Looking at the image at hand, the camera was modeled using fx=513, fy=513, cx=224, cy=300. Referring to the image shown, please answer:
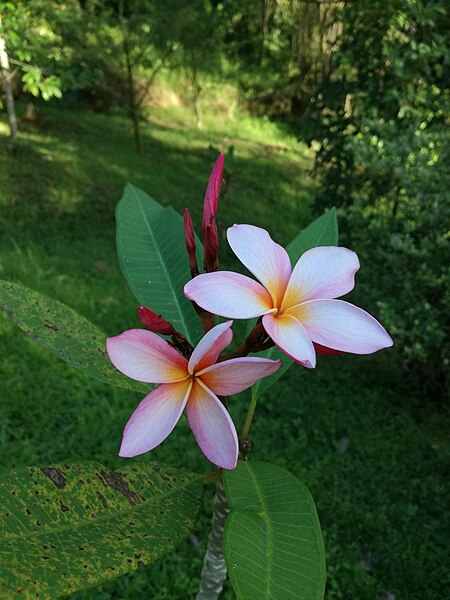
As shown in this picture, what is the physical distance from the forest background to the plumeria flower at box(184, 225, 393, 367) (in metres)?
1.41

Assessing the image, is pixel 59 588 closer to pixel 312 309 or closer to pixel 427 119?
pixel 312 309

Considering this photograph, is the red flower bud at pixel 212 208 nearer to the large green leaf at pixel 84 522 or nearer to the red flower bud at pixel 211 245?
the red flower bud at pixel 211 245

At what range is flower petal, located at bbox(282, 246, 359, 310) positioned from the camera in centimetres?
56

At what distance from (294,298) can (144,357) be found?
0.18 m

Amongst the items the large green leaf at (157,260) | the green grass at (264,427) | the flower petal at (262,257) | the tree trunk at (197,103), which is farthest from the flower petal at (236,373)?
the tree trunk at (197,103)

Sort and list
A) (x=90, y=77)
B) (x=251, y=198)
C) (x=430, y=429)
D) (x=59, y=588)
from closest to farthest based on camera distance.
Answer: (x=59, y=588)
(x=430, y=429)
(x=90, y=77)
(x=251, y=198)

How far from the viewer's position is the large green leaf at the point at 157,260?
2.72 ft

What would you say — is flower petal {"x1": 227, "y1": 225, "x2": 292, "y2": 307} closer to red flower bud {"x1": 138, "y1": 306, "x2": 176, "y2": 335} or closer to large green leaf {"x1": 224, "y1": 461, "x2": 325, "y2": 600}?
red flower bud {"x1": 138, "y1": 306, "x2": 176, "y2": 335}

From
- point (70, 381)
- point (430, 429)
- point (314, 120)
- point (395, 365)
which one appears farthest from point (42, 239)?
point (430, 429)

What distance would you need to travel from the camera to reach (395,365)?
321 cm

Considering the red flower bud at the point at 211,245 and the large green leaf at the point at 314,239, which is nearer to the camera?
the red flower bud at the point at 211,245

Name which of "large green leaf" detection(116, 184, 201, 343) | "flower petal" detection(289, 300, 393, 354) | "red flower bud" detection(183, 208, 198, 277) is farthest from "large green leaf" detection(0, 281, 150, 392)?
"flower petal" detection(289, 300, 393, 354)

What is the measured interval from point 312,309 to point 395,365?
288 cm

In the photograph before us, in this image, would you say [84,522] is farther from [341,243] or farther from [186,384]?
[341,243]
